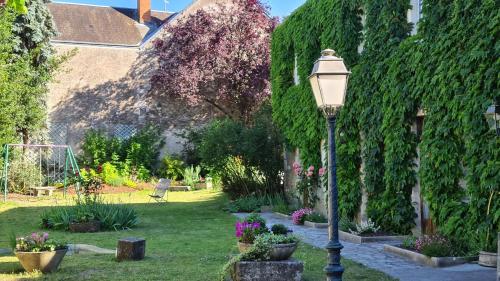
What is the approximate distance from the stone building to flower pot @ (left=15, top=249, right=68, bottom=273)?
764 inches

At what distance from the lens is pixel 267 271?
655 centimetres

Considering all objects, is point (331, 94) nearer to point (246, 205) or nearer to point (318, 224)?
point (318, 224)

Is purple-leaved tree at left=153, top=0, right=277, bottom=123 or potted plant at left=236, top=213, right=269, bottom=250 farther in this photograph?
purple-leaved tree at left=153, top=0, right=277, bottom=123

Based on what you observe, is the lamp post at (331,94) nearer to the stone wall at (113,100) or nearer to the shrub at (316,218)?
the shrub at (316,218)

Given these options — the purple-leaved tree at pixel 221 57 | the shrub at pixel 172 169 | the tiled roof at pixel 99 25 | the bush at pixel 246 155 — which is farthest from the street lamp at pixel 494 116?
the tiled roof at pixel 99 25

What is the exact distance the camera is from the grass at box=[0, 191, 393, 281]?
23.8 ft

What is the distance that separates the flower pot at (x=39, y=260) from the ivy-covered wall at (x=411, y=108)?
5.53 metres

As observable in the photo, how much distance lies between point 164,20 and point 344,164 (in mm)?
19733

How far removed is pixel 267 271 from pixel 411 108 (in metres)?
4.54

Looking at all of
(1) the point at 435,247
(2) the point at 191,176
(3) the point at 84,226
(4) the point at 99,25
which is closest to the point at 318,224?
(1) the point at 435,247

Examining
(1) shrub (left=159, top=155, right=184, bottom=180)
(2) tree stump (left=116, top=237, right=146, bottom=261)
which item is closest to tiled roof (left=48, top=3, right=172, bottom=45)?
(1) shrub (left=159, top=155, right=184, bottom=180)

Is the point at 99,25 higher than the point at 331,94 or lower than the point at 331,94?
higher

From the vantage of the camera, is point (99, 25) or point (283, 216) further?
point (99, 25)

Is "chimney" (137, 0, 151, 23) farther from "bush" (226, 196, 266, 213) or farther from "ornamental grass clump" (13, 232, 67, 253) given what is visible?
"ornamental grass clump" (13, 232, 67, 253)
